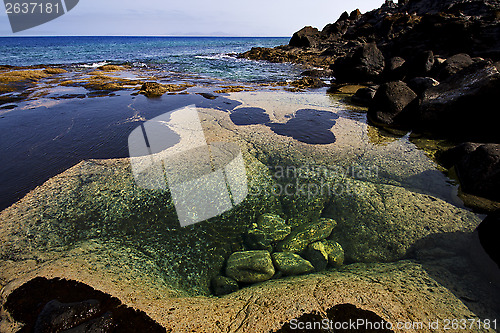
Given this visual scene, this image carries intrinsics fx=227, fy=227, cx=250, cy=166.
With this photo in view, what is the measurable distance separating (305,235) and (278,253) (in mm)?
560

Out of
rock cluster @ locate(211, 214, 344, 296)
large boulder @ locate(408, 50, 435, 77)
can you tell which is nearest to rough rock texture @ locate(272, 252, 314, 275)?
rock cluster @ locate(211, 214, 344, 296)

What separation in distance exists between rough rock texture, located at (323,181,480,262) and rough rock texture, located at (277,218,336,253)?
15cm

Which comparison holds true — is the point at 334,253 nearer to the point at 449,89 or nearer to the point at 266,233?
the point at 266,233

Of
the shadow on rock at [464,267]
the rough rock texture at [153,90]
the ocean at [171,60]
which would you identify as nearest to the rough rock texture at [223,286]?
the shadow on rock at [464,267]

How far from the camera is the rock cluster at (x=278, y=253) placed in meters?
3.00

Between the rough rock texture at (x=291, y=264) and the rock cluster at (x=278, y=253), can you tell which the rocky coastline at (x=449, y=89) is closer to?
the rock cluster at (x=278, y=253)

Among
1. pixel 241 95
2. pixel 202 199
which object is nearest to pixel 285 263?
pixel 202 199

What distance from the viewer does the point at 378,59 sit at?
15430 millimetres

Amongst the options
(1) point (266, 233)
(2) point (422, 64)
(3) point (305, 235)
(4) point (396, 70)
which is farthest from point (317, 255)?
(4) point (396, 70)

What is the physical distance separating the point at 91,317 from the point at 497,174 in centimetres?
625

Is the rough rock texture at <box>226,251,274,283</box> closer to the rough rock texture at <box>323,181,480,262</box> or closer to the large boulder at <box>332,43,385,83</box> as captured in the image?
the rough rock texture at <box>323,181,480,262</box>

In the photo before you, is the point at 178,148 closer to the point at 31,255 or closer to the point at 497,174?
the point at 31,255

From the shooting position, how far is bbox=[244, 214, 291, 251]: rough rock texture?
3506 millimetres

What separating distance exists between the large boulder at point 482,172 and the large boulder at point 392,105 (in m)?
3.33
